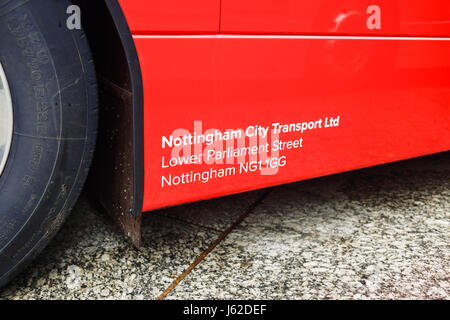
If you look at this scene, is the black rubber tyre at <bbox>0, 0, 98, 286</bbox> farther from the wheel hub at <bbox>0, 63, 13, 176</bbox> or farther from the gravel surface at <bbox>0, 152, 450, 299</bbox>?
the gravel surface at <bbox>0, 152, 450, 299</bbox>

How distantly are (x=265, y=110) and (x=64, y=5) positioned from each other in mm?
754

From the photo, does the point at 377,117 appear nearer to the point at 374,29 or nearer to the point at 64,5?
the point at 374,29

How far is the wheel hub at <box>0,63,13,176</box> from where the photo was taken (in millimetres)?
1438

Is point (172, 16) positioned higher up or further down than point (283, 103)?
higher up

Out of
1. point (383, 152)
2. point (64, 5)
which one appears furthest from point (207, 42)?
point (383, 152)

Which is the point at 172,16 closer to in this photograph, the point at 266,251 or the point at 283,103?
the point at 283,103

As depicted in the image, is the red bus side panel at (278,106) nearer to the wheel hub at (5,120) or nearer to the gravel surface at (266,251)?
the gravel surface at (266,251)

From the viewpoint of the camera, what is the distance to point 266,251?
199 cm

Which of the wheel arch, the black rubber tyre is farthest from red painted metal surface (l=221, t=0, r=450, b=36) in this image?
the black rubber tyre

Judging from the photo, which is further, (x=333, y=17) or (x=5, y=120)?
(x=333, y=17)

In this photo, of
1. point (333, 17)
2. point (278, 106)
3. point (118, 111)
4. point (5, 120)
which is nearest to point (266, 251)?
point (278, 106)

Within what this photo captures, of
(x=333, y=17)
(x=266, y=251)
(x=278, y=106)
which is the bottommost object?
(x=266, y=251)

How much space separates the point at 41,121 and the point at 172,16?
0.51 m

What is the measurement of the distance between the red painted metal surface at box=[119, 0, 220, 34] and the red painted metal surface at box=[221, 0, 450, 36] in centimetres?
5
